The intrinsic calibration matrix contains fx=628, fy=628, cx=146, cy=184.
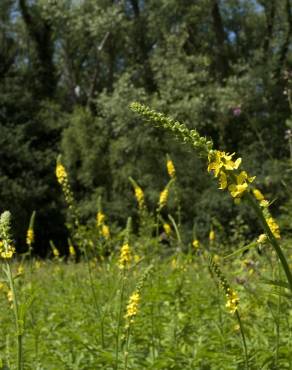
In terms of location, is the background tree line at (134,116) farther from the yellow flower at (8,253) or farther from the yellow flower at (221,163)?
the yellow flower at (221,163)

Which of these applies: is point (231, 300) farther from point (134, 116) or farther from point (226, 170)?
point (134, 116)

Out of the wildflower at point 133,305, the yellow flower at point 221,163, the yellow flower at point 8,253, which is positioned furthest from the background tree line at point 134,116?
the yellow flower at point 221,163

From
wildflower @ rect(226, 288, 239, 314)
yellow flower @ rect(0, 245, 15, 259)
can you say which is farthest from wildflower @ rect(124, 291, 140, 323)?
yellow flower @ rect(0, 245, 15, 259)

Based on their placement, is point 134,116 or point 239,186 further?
point 134,116

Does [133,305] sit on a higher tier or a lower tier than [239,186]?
lower

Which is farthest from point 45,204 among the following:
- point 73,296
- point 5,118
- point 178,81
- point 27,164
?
point 73,296

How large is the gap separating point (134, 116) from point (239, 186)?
18.8 meters

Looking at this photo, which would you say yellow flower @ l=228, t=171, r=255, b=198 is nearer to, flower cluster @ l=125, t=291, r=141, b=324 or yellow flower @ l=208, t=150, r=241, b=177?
yellow flower @ l=208, t=150, r=241, b=177

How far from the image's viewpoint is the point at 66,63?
96.6ft

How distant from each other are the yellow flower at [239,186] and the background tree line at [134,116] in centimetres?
1548

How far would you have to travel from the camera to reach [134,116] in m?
20.1

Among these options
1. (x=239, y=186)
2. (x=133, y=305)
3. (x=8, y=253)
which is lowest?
(x=133, y=305)

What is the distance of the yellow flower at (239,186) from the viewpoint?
1.47 m

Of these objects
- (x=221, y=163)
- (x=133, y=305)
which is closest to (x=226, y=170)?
(x=221, y=163)
